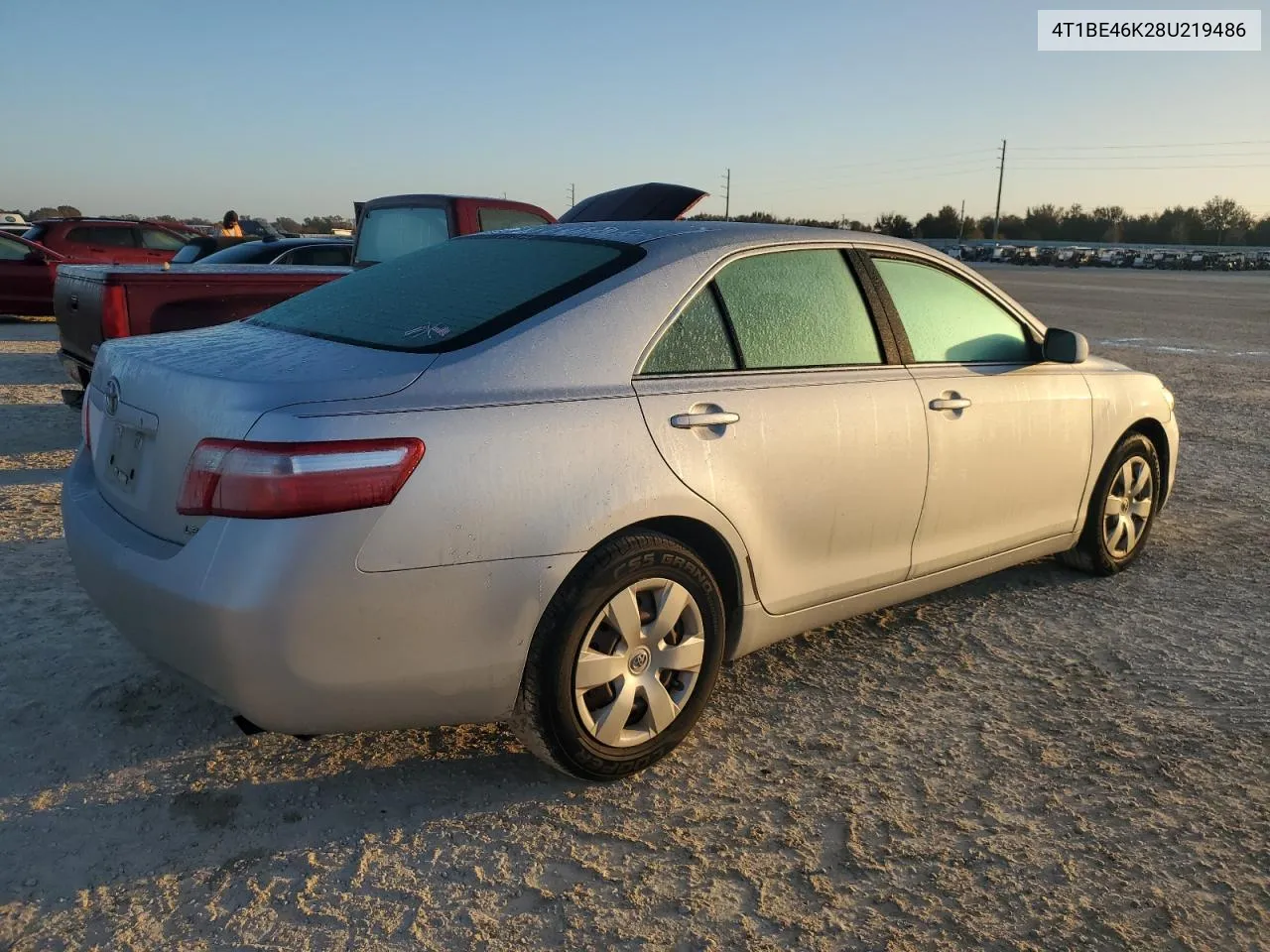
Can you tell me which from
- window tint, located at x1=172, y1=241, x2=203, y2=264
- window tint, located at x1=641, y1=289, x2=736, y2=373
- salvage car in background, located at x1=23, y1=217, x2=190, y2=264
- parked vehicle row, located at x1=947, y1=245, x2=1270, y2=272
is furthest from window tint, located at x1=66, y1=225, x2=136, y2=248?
parked vehicle row, located at x1=947, y1=245, x2=1270, y2=272

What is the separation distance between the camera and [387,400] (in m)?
2.40

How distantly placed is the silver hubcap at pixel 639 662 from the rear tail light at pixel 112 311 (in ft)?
14.7

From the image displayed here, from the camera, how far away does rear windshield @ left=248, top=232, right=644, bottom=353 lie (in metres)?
2.79

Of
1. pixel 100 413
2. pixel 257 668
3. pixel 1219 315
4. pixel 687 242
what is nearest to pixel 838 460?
pixel 687 242

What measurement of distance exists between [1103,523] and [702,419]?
2.66 metres

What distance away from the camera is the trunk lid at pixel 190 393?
94.3 inches

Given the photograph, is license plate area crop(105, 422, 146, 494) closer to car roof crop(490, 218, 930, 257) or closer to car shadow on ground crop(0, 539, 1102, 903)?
car shadow on ground crop(0, 539, 1102, 903)

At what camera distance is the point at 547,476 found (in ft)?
8.37

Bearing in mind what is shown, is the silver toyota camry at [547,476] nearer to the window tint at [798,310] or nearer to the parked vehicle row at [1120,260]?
the window tint at [798,310]

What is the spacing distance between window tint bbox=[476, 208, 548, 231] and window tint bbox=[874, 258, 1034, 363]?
473cm

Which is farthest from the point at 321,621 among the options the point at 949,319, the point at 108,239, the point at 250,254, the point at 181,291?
the point at 108,239

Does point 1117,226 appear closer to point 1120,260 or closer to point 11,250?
point 1120,260

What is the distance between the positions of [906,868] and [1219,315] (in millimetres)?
25219

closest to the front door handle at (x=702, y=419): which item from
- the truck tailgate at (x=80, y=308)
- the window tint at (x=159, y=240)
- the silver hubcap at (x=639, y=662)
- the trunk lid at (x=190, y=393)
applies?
the silver hubcap at (x=639, y=662)
